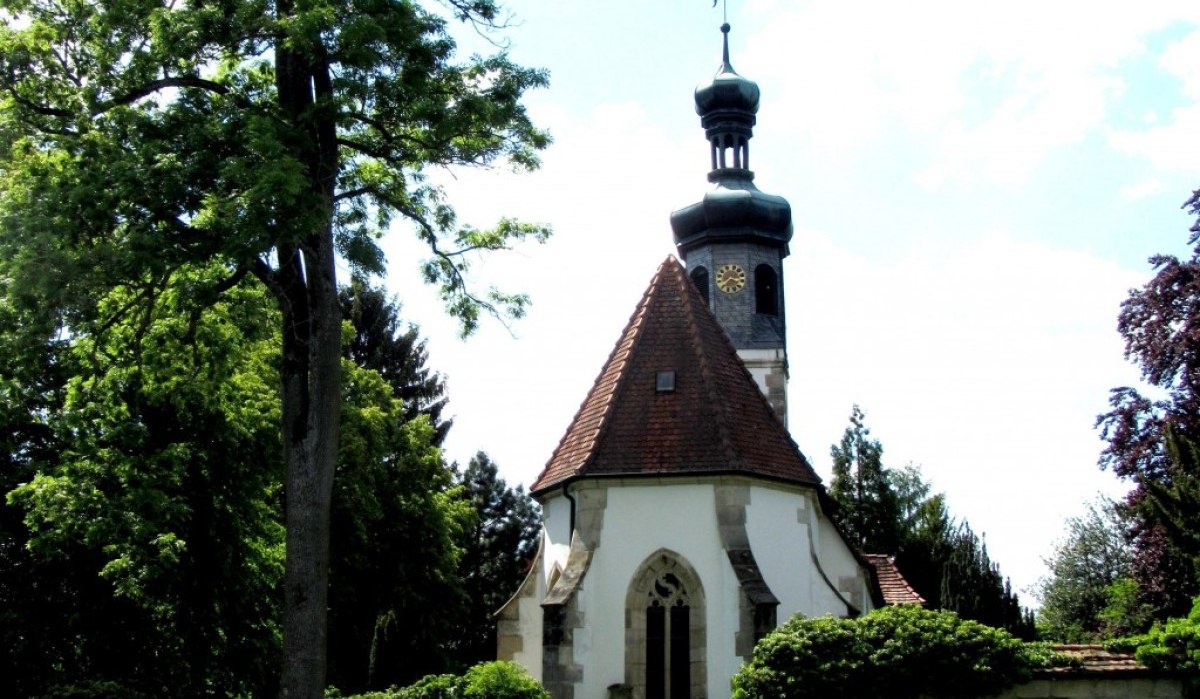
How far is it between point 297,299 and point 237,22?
8.85 ft

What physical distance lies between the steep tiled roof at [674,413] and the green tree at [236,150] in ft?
20.5

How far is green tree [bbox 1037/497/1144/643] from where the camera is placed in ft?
140

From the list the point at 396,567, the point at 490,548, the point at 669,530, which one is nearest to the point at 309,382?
the point at 669,530

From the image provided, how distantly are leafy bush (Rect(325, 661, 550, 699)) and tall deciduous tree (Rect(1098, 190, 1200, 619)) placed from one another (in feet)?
35.4

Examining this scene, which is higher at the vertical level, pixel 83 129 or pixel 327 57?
pixel 327 57

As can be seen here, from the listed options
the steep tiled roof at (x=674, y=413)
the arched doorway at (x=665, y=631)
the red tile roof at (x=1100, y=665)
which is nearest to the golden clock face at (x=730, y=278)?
the steep tiled roof at (x=674, y=413)

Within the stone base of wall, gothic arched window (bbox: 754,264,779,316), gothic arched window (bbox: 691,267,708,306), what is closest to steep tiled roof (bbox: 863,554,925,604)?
gothic arched window (bbox: 754,264,779,316)

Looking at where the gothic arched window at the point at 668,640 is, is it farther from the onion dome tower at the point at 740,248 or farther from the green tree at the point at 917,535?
the green tree at the point at 917,535

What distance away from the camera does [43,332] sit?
35.6 ft

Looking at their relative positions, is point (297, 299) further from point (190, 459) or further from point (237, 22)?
point (190, 459)

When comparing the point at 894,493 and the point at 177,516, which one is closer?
the point at 177,516

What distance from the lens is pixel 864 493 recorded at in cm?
4691

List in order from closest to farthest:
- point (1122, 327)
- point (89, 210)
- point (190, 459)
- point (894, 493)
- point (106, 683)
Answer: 1. point (89, 210)
2. point (106, 683)
3. point (190, 459)
4. point (1122, 327)
5. point (894, 493)

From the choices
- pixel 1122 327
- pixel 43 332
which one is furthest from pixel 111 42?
pixel 1122 327
